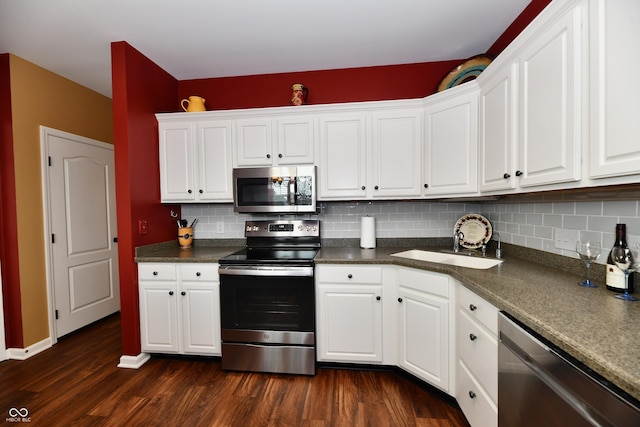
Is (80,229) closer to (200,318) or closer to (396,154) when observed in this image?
(200,318)

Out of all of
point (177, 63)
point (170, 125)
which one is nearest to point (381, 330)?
point (170, 125)

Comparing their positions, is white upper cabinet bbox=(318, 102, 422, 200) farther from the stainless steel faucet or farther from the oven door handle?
the oven door handle

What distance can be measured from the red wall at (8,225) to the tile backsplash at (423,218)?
4.42 ft

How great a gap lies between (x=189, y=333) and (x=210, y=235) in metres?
0.97

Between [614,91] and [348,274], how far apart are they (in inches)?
65.3

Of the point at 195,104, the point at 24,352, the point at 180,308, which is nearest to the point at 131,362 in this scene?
the point at 180,308

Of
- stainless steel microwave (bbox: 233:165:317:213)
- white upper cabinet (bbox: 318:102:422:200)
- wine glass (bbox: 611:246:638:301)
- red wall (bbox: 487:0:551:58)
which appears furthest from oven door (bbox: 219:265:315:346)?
red wall (bbox: 487:0:551:58)

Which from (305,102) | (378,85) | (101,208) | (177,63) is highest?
(177,63)

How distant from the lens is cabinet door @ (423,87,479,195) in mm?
1970

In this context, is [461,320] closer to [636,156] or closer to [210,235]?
[636,156]

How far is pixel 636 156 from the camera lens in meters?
0.89

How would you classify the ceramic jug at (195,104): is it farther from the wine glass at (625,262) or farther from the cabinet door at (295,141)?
the wine glass at (625,262)

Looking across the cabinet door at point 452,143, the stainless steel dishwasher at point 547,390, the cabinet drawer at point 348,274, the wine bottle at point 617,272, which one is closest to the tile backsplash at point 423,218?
the wine bottle at point 617,272

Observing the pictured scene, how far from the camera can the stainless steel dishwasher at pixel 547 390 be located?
0.69 m
